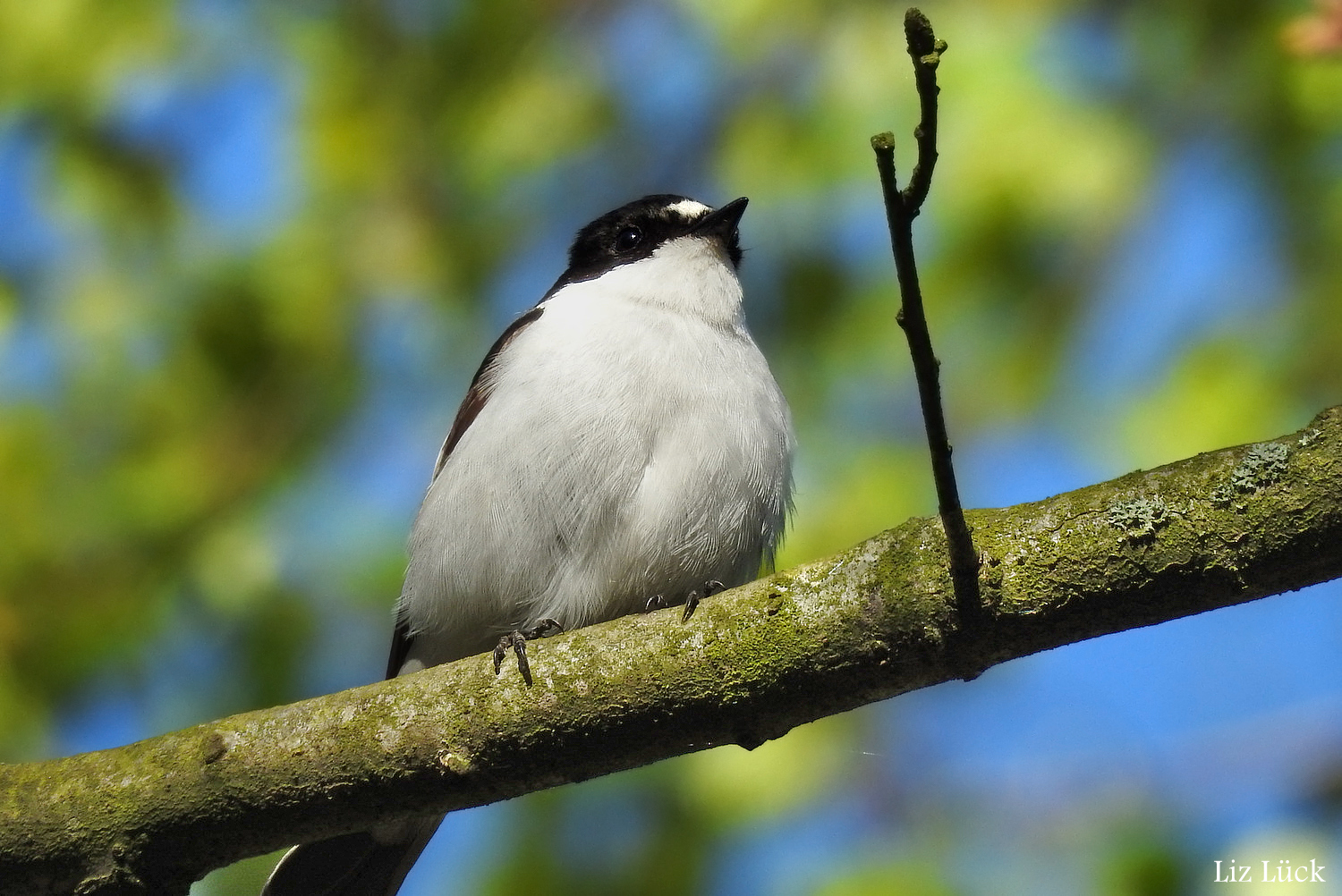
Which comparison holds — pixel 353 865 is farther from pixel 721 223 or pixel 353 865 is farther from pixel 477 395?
pixel 721 223

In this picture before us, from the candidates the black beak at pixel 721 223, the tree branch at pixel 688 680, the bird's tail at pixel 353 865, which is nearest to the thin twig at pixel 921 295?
the tree branch at pixel 688 680

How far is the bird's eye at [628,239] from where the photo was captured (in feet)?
17.7

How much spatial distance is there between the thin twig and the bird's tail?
88.5 inches

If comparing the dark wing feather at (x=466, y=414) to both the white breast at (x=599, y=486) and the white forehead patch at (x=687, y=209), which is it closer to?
the white breast at (x=599, y=486)

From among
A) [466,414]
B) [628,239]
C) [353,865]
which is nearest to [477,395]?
[466,414]

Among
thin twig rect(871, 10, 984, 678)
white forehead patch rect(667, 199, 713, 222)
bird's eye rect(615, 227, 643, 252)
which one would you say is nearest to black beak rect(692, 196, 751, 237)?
white forehead patch rect(667, 199, 713, 222)


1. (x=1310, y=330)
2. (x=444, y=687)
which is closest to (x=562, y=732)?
(x=444, y=687)

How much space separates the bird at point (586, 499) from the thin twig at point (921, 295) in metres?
1.50

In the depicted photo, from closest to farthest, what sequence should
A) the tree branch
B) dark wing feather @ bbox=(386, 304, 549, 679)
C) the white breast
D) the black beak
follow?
the tree branch → the white breast → dark wing feather @ bbox=(386, 304, 549, 679) → the black beak

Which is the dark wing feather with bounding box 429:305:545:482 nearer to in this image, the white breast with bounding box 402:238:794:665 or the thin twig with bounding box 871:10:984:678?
the white breast with bounding box 402:238:794:665

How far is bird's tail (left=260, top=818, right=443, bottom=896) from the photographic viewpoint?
4145 mm

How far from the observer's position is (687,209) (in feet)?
17.6

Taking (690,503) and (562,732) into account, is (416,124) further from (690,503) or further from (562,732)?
(562,732)

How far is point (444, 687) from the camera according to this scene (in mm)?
2977
